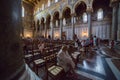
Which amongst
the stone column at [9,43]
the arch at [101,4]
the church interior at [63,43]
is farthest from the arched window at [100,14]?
the stone column at [9,43]

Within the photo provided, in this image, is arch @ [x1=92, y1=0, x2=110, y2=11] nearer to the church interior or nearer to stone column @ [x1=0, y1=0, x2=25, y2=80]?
the church interior

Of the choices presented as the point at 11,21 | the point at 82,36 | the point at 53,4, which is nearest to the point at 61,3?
the point at 53,4

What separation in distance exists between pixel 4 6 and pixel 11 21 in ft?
0.55

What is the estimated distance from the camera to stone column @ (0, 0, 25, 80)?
2.89 ft

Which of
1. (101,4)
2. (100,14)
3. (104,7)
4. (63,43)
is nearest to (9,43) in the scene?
(63,43)

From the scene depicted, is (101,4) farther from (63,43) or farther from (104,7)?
(63,43)

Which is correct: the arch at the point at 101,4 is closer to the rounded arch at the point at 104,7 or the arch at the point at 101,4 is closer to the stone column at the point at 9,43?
the rounded arch at the point at 104,7

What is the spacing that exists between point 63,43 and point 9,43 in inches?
453

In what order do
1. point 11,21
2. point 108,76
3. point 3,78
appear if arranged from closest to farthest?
1. point 3,78
2. point 11,21
3. point 108,76

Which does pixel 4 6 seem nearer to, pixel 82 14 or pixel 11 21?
pixel 11 21

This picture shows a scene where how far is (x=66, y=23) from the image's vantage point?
23.2 metres

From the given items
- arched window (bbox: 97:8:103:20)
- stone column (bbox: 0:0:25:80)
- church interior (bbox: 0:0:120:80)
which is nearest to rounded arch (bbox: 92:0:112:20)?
church interior (bbox: 0:0:120:80)

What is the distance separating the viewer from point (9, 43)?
97 centimetres

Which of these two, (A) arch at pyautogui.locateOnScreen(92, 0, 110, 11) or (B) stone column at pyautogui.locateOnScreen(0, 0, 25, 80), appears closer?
(B) stone column at pyautogui.locateOnScreen(0, 0, 25, 80)
